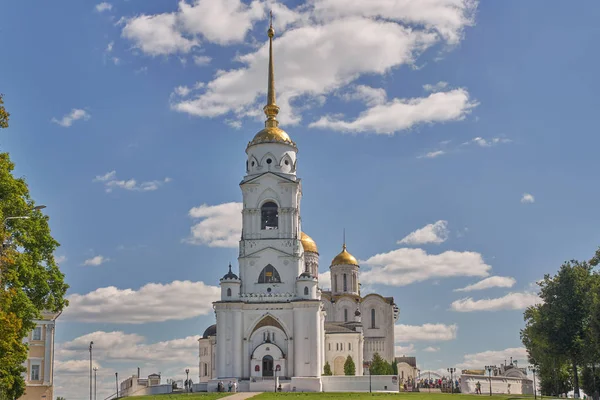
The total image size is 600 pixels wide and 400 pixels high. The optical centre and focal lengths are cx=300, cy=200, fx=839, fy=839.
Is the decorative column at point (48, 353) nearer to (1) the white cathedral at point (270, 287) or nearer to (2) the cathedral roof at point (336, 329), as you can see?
(1) the white cathedral at point (270, 287)

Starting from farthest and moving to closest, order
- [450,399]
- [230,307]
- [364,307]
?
[364,307] → [230,307] → [450,399]

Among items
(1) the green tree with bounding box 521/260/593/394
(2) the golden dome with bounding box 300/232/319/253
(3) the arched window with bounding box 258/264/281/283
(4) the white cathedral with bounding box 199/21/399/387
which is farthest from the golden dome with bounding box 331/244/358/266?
(1) the green tree with bounding box 521/260/593/394

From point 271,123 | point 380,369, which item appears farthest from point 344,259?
point 271,123

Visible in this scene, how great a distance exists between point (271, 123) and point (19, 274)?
45705 millimetres

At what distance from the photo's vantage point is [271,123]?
77.9m

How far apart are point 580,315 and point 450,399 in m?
9.22

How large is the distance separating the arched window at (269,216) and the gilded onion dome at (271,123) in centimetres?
580

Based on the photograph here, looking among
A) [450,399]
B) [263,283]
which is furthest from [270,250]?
[450,399]

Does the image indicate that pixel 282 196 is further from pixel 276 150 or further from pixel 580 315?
pixel 580 315

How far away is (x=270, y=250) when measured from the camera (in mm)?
→ 72375

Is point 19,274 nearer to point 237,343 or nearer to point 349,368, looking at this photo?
point 237,343

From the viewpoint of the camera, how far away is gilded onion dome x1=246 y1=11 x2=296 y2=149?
2963 inches

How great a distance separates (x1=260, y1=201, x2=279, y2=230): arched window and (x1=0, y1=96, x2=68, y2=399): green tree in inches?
1460

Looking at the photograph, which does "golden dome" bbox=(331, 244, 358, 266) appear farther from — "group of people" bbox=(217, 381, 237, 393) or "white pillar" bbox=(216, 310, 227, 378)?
"group of people" bbox=(217, 381, 237, 393)
